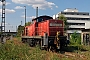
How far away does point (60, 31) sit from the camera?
62.2 feet

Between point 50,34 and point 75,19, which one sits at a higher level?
point 75,19

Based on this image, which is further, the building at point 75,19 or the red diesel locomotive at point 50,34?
the building at point 75,19

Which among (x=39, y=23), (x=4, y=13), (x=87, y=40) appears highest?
(x=4, y=13)

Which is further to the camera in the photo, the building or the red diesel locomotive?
the building

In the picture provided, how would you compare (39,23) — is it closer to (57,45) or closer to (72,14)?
(57,45)

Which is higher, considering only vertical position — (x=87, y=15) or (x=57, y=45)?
(x=87, y=15)

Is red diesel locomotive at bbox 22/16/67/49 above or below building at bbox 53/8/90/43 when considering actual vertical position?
below

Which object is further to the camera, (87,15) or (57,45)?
(87,15)

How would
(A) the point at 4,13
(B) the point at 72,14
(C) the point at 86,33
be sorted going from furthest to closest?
(B) the point at 72,14 < (A) the point at 4,13 < (C) the point at 86,33

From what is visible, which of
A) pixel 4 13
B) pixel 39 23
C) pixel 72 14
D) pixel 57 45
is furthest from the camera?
pixel 72 14

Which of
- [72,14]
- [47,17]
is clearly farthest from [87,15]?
[47,17]

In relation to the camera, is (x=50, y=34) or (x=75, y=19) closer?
(x=50, y=34)

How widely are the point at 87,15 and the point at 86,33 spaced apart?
74.1 m

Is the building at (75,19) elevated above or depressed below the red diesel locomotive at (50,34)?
above
